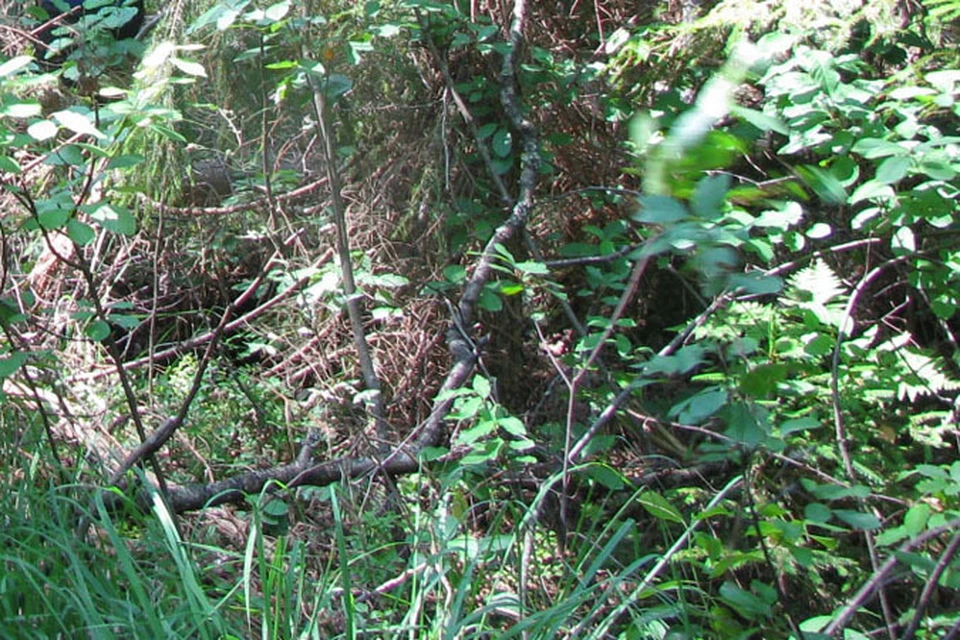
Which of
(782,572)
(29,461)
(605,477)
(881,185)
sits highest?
(881,185)

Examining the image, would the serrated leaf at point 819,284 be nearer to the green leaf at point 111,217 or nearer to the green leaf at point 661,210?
the green leaf at point 661,210

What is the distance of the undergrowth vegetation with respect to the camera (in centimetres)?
228

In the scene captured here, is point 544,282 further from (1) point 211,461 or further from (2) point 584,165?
(1) point 211,461

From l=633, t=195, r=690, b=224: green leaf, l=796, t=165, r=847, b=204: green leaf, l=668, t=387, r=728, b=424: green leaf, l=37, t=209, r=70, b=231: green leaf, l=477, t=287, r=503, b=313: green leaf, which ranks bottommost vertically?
l=477, t=287, r=503, b=313: green leaf

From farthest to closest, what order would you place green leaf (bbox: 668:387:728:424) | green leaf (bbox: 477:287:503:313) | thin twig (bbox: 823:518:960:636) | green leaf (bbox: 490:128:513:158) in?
green leaf (bbox: 490:128:513:158)
green leaf (bbox: 477:287:503:313)
thin twig (bbox: 823:518:960:636)
green leaf (bbox: 668:387:728:424)

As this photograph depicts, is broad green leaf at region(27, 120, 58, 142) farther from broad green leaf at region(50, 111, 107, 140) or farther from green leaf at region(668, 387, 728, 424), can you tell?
green leaf at region(668, 387, 728, 424)

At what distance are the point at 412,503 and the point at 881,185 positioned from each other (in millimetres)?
1423

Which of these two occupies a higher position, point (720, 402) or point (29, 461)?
point (720, 402)

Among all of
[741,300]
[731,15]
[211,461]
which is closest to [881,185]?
[741,300]

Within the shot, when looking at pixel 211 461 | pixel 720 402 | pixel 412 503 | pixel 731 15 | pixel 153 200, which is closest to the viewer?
pixel 720 402

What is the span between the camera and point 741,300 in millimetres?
2963

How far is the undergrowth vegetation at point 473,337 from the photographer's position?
2279mm

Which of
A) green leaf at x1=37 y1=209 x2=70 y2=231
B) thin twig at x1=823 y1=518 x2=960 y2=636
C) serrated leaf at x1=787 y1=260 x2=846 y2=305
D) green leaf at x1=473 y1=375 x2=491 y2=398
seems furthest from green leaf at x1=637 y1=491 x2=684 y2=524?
green leaf at x1=37 y1=209 x2=70 y2=231

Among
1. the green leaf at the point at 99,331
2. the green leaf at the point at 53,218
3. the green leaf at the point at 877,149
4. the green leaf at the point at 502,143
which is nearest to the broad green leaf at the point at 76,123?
the green leaf at the point at 53,218
